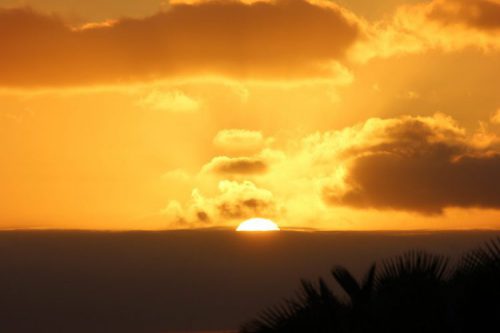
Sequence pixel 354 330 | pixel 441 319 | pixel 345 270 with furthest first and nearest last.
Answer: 1. pixel 345 270
2. pixel 354 330
3. pixel 441 319

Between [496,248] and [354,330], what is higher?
[496,248]

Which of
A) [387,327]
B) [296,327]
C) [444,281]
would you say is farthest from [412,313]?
[296,327]

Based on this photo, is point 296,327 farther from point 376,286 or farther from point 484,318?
point 484,318

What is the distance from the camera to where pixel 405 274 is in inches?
1112

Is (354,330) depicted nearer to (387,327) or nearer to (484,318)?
(387,327)

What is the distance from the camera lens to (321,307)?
29484 mm

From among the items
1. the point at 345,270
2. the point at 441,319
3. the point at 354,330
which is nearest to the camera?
the point at 441,319

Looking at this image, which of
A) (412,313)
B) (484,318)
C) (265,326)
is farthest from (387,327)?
(265,326)

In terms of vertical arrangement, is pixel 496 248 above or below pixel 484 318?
above

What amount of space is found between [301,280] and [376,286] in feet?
6.58

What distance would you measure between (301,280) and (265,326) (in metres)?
1.83

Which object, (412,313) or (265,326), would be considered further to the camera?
(265,326)

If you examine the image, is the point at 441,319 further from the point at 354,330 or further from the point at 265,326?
the point at 265,326

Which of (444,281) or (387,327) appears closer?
(387,327)
